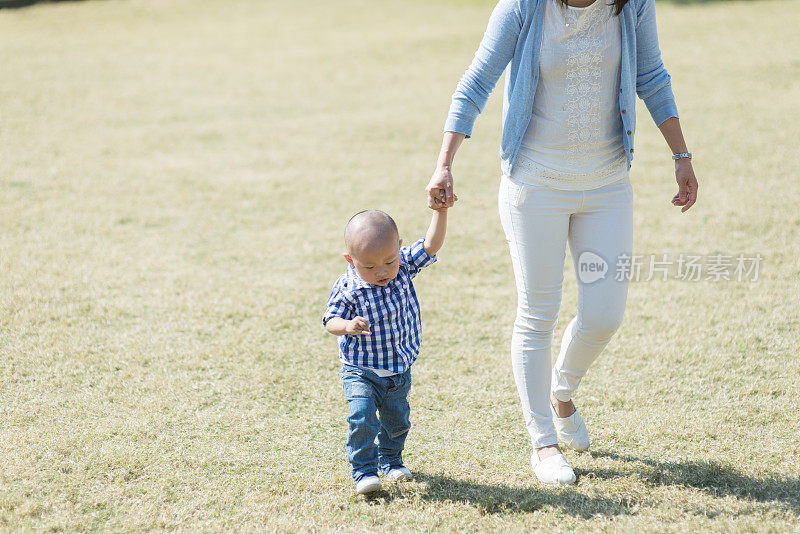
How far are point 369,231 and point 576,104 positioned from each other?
94 cm

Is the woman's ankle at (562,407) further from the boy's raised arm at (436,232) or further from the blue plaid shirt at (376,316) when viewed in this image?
the boy's raised arm at (436,232)

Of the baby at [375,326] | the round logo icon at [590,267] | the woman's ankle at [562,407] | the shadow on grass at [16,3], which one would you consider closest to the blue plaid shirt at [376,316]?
the baby at [375,326]

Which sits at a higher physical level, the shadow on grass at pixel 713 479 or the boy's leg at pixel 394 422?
the boy's leg at pixel 394 422

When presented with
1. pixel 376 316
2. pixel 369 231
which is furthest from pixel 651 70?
pixel 376 316

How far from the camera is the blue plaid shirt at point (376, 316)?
318 centimetres

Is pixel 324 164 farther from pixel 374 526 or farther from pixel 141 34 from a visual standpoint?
pixel 141 34

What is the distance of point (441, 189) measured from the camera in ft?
9.89

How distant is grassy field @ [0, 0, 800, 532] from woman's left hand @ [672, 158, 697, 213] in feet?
3.76

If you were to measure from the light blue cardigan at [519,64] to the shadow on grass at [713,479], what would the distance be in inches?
53.9

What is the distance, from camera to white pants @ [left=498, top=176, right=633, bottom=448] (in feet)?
10.2

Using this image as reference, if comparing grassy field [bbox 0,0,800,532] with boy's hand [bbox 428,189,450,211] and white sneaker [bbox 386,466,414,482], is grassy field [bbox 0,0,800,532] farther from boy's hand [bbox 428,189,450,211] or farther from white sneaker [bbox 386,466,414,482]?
boy's hand [bbox 428,189,450,211]

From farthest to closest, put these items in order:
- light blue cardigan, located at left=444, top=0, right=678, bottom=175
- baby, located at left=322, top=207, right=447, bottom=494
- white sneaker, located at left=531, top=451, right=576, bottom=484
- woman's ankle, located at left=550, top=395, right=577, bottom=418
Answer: woman's ankle, located at left=550, top=395, right=577, bottom=418 → white sneaker, located at left=531, top=451, right=576, bottom=484 → baby, located at left=322, top=207, right=447, bottom=494 → light blue cardigan, located at left=444, top=0, right=678, bottom=175

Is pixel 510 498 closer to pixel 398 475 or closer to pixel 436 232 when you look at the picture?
pixel 398 475

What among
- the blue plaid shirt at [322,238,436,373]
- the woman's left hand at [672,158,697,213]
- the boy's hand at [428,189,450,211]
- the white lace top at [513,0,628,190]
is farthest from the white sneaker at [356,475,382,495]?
the woman's left hand at [672,158,697,213]
